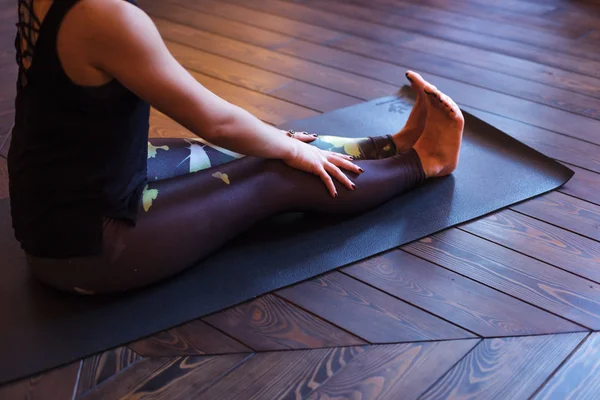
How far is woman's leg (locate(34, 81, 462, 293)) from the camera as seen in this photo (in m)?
1.18

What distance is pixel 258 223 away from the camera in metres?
1.42

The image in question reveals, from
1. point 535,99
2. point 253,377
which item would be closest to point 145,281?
point 253,377

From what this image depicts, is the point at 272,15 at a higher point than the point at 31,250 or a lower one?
higher

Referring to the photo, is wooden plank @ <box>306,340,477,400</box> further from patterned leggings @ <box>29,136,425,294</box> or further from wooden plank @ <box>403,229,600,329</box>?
patterned leggings @ <box>29,136,425,294</box>

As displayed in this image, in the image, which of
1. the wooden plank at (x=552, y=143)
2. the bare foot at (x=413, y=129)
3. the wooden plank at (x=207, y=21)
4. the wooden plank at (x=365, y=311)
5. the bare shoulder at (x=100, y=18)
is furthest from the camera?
the wooden plank at (x=207, y=21)

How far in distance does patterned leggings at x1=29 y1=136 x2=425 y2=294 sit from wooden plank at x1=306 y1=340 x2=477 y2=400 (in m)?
0.35

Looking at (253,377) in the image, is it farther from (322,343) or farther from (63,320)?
(63,320)

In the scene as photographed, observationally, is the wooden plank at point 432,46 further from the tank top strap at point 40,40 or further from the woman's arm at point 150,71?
the tank top strap at point 40,40

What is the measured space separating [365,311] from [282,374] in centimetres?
21

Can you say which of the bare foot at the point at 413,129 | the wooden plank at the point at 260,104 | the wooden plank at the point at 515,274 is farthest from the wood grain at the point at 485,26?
the wooden plank at the point at 515,274

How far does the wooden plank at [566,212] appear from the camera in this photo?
1.48 m

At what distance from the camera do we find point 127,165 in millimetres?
1173

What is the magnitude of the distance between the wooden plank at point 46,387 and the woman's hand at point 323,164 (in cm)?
54

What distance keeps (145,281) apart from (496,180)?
864 millimetres
